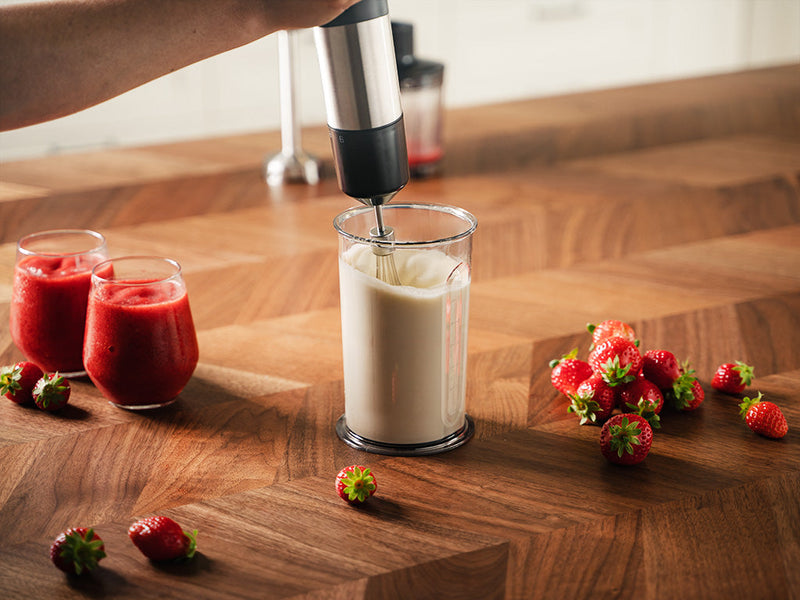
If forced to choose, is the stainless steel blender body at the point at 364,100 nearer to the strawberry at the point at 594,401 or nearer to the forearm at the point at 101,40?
the forearm at the point at 101,40

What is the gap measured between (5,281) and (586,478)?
0.84 metres

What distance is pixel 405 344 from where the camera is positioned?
858 millimetres

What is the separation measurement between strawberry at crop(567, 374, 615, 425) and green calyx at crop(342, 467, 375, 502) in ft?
0.79

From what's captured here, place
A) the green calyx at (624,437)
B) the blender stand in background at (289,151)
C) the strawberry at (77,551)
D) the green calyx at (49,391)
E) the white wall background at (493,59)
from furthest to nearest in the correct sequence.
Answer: the white wall background at (493,59), the blender stand in background at (289,151), the green calyx at (49,391), the green calyx at (624,437), the strawberry at (77,551)

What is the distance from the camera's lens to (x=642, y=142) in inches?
76.2

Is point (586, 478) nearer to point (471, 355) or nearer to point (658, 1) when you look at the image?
point (471, 355)

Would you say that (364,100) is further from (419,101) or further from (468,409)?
(419,101)

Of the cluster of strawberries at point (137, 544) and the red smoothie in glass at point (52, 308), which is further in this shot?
the red smoothie in glass at point (52, 308)

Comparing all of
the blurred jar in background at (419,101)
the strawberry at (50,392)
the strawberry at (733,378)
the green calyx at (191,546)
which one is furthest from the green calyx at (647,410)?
the blurred jar in background at (419,101)

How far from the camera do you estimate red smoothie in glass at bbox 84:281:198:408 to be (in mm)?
933

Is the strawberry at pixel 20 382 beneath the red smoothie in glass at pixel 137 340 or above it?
beneath

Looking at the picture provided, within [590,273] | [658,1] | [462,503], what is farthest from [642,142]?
[658,1]

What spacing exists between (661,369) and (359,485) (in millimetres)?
347

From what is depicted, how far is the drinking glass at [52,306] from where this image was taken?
101 cm
